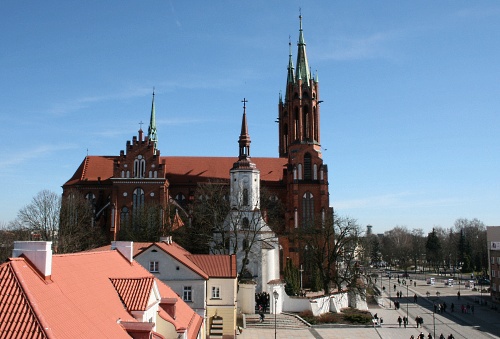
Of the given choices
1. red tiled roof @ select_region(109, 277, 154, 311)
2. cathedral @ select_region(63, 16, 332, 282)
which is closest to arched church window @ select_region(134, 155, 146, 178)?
cathedral @ select_region(63, 16, 332, 282)

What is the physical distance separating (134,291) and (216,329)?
757 inches

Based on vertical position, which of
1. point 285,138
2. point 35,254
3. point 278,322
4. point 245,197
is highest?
point 285,138

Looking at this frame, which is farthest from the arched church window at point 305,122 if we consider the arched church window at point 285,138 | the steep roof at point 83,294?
the steep roof at point 83,294

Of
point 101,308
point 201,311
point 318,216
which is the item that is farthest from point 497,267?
point 101,308

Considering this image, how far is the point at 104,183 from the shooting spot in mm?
69750

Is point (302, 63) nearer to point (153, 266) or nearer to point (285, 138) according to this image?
point (285, 138)

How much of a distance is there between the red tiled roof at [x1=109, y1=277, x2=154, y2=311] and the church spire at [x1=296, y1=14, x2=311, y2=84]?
5723 centimetres

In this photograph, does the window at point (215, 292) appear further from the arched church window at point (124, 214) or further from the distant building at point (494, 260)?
the distant building at point (494, 260)

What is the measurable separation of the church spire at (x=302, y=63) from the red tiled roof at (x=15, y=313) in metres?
63.3

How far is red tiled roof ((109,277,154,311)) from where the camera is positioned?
1722 cm

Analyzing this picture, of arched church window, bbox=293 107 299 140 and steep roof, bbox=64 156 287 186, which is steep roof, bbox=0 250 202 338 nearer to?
arched church window, bbox=293 107 299 140

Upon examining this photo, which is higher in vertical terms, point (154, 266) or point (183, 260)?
point (183, 260)

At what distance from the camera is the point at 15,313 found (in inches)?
433

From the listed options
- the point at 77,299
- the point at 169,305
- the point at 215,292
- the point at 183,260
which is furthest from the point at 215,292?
the point at 77,299
